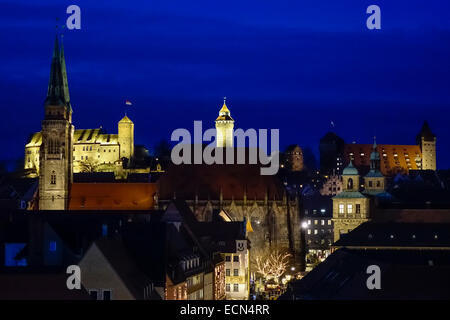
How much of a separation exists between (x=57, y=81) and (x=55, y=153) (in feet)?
32.1

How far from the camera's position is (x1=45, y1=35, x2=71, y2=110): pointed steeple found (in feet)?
475

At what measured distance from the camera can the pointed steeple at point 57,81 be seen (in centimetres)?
14488

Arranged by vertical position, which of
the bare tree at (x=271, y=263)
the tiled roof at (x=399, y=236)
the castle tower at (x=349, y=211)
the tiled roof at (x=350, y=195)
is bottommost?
the bare tree at (x=271, y=263)

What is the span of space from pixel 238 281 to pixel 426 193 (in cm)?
6345

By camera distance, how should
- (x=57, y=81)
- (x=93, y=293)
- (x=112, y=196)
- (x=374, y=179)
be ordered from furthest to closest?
(x=374, y=179), (x=57, y=81), (x=112, y=196), (x=93, y=293)

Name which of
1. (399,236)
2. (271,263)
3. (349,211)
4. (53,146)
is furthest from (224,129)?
(399,236)

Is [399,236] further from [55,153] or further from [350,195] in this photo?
[55,153]

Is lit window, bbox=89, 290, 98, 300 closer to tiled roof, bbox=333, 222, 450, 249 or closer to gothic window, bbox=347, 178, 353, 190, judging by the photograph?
tiled roof, bbox=333, 222, 450, 249

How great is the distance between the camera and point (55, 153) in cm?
14250

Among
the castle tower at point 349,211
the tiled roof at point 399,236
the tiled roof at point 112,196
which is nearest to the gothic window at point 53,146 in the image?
the tiled roof at point 112,196

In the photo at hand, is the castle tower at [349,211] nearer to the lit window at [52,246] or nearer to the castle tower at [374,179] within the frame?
the castle tower at [374,179]

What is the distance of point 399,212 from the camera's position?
13800 centimetres
